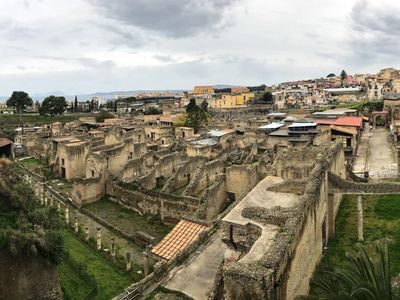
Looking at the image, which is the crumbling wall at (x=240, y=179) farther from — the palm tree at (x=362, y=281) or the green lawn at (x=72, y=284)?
the palm tree at (x=362, y=281)

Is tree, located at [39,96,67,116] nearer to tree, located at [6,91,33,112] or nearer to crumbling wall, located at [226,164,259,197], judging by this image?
tree, located at [6,91,33,112]

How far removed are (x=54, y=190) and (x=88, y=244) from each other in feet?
44.2

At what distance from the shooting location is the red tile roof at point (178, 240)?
59.6 ft

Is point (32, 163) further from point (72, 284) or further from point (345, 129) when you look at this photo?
point (345, 129)

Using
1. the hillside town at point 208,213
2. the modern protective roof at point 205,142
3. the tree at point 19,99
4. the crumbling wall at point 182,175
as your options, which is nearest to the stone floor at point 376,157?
the hillside town at point 208,213

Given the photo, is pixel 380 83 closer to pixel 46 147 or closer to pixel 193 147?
pixel 193 147

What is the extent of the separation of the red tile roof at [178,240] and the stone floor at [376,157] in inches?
648

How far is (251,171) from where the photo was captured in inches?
1029

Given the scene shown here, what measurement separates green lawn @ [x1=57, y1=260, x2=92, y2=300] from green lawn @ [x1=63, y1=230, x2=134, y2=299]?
0.24 m

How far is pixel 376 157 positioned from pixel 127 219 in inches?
995

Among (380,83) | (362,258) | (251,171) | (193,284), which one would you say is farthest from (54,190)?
(380,83)

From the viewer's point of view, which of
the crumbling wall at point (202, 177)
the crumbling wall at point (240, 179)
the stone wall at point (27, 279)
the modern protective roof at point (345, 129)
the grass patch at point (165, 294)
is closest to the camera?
the grass patch at point (165, 294)

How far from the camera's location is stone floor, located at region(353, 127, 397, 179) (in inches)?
1206

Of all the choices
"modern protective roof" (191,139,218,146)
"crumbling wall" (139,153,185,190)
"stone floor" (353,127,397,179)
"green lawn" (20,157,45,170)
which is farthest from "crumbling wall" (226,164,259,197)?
"green lawn" (20,157,45,170)
